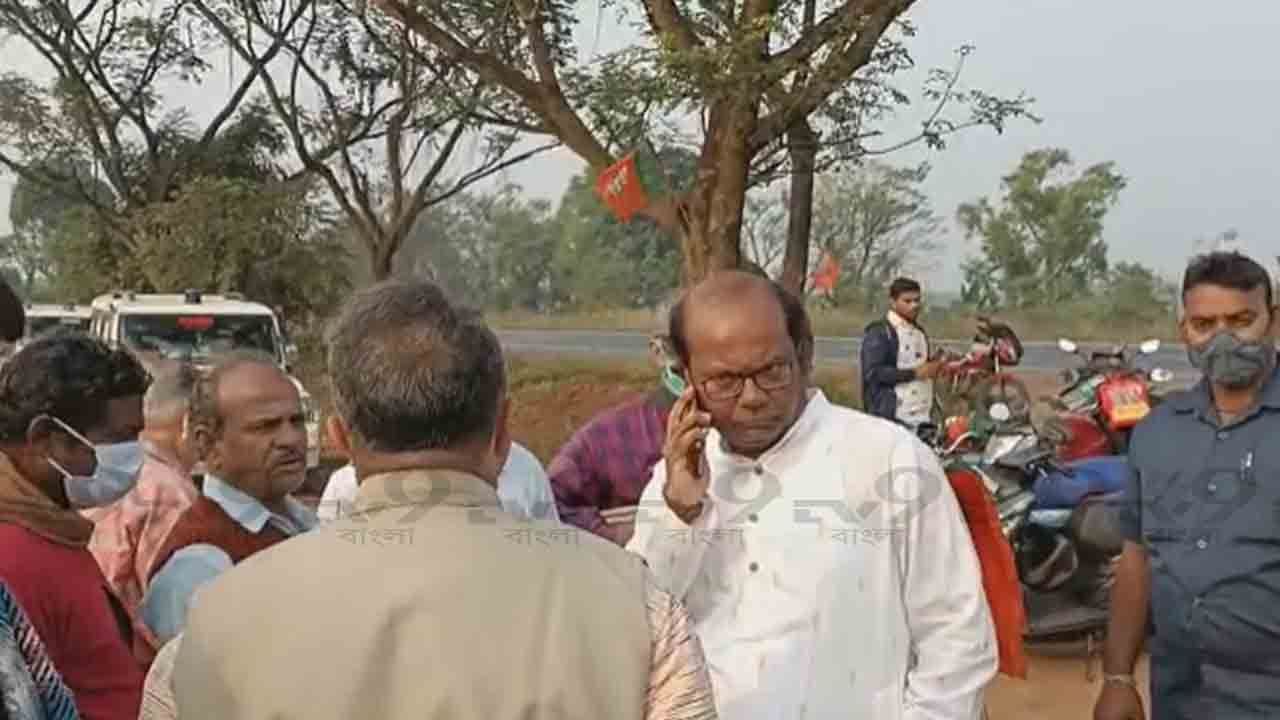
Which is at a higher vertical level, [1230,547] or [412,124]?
[412,124]

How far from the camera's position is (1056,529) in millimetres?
6742

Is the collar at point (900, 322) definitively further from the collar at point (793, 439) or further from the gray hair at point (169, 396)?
the collar at point (793, 439)

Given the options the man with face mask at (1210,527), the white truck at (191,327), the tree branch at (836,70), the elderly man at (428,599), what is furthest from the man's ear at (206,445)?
the white truck at (191,327)

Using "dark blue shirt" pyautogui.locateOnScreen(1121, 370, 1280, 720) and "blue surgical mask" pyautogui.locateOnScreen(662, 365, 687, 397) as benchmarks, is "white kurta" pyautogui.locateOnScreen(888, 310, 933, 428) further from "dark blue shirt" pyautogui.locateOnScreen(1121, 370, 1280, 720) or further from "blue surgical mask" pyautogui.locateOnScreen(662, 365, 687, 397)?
"dark blue shirt" pyautogui.locateOnScreen(1121, 370, 1280, 720)

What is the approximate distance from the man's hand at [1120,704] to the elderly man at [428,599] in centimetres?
168

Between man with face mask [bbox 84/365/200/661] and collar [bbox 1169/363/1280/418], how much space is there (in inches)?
80.0

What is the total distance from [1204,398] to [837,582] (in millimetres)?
1035

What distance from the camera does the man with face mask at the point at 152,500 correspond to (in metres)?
3.44

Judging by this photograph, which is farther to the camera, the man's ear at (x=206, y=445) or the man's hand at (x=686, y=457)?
the man's ear at (x=206, y=445)

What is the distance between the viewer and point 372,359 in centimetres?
172

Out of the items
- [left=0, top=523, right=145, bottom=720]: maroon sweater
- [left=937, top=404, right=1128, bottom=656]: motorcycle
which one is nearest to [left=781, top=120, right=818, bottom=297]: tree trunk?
[left=937, top=404, right=1128, bottom=656]: motorcycle

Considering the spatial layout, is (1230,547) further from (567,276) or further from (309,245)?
(567,276)

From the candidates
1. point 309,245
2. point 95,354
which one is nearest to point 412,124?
point 309,245

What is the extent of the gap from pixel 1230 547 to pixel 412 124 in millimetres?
19342
